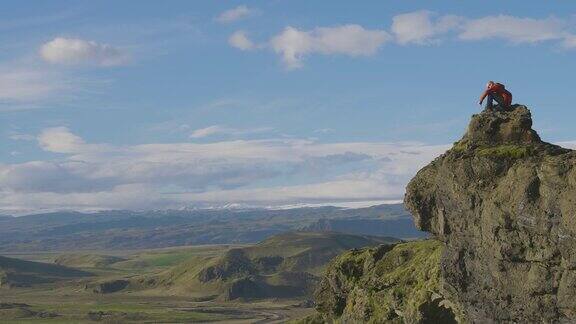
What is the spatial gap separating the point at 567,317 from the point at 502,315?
5809mm

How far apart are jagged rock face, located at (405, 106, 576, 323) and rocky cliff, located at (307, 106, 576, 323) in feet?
0.23

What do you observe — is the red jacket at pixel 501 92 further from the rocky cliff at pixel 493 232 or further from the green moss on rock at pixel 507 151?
the green moss on rock at pixel 507 151

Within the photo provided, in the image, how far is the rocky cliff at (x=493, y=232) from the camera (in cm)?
4556

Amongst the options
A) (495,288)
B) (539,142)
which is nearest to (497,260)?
(495,288)

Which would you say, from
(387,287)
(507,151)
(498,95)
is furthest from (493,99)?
(387,287)

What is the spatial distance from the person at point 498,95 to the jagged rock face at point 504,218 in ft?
A: 4.26

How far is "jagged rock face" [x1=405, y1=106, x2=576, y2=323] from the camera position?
45344 millimetres

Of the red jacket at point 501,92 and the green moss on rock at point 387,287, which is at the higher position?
the red jacket at point 501,92

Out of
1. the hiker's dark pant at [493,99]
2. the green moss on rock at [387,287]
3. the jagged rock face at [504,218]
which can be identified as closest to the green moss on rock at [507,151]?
the jagged rock face at [504,218]

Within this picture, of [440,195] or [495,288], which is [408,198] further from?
[495,288]

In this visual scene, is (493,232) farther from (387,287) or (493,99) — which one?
(387,287)

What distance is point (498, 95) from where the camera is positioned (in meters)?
59.6

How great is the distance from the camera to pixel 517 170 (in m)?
49.7

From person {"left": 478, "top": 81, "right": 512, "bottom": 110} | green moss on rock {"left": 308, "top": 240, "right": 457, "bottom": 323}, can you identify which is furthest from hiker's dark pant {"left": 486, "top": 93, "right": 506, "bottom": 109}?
green moss on rock {"left": 308, "top": 240, "right": 457, "bottom": 323}
